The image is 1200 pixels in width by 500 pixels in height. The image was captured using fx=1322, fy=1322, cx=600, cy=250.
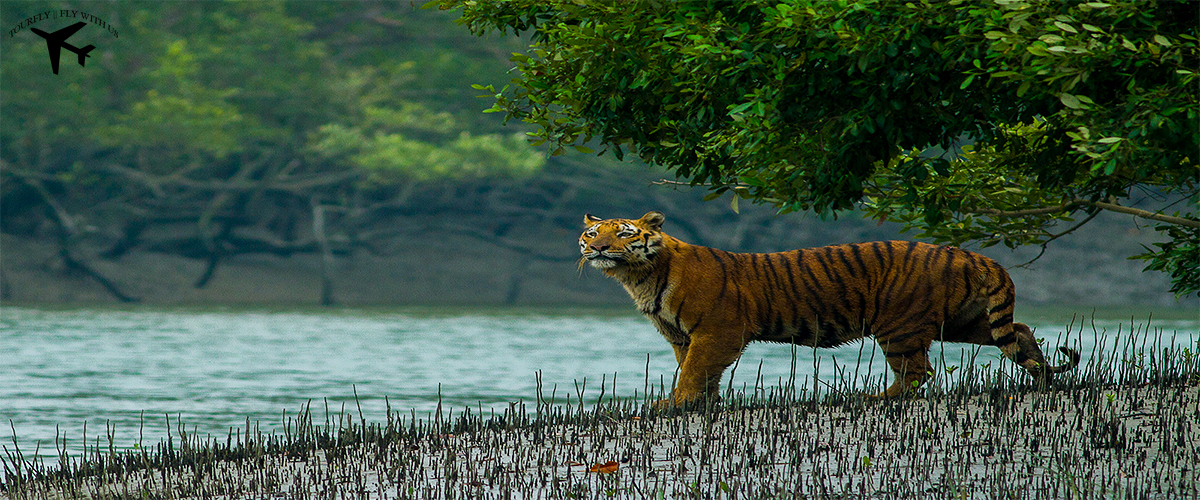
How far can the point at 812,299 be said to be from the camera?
9.11 metres

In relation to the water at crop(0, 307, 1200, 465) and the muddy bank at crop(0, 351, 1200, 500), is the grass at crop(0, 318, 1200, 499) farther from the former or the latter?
the water at crop(0, 307, 1200, 465)

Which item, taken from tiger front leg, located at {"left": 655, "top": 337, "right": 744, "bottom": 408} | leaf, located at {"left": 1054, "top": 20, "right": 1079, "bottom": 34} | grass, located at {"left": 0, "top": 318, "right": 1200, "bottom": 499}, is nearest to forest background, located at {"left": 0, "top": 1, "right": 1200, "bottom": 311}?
tiger front leg, located at {"left": 655, "top": 337, "right": 744, "bottom": 408}

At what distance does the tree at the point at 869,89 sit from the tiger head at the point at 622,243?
1.03 m

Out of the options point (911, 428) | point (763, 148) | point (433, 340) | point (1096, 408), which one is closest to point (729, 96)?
point (763, 148)

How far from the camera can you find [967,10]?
18.9 ft

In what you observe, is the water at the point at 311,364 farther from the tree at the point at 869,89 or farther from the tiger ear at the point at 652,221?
the tree at the point at 869,89

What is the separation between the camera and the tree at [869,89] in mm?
5348

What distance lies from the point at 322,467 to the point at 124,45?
1154 inches

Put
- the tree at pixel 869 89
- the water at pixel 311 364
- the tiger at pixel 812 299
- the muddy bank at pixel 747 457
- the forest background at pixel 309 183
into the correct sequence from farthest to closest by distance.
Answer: the forest background at pixel 309 183 → the water at pixel 311 364 → the tiger at pixel 812 299 → the muddy bank at pixel 747 457 → the tree at pixel 869 89

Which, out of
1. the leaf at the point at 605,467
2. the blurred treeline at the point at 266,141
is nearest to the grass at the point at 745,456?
the leaf at the point at 605,467

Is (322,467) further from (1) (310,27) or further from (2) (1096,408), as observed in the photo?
(1) (310,27)

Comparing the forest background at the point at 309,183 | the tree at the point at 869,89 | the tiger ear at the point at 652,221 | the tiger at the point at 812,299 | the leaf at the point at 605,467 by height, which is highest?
the forest background at the point at 309,183

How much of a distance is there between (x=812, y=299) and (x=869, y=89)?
3.27 meters

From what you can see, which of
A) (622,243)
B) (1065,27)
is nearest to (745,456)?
(622,243)
